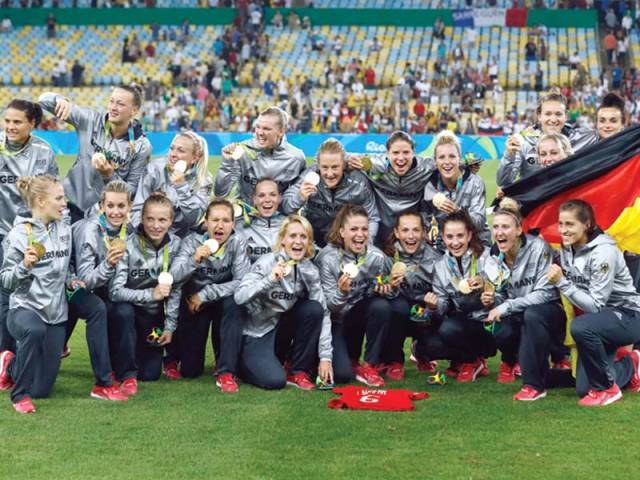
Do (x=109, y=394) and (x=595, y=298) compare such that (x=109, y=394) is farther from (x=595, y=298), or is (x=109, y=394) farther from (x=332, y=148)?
(x=595, y=298)

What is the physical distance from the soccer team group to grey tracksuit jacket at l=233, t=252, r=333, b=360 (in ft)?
0.05

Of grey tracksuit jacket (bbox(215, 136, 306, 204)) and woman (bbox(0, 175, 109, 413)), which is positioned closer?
woman (bbox(0, 175, 109, 413))

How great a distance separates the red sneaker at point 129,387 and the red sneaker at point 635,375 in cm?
348

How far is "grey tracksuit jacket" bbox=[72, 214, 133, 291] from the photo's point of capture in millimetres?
8055

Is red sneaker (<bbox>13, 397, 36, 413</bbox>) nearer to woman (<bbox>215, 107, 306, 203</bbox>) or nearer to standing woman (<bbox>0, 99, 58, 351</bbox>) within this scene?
standing woman (<bbox>0, 99, 58, 351</bbox>)

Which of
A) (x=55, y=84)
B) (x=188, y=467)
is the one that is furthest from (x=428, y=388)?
(x=55, y=84)

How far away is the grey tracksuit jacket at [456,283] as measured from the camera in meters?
8.45

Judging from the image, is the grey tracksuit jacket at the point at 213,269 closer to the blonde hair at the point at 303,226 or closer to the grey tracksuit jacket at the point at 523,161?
the blonde hair at the point at 303,226

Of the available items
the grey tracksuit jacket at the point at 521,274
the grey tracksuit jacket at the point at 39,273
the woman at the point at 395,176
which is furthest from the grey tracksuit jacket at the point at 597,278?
the grey tracksuit jacket at the point at 39,273

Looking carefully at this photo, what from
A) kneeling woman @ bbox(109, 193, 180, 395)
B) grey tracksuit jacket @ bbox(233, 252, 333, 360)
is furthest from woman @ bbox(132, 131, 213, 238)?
grey tracksuit jacket @ bbox(233, 252, 333, 360)

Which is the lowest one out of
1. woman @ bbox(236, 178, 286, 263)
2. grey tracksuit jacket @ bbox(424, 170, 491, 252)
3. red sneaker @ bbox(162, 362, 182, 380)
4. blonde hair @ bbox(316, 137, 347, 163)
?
red sneaker @ bbox(162, 362, 182, 380)

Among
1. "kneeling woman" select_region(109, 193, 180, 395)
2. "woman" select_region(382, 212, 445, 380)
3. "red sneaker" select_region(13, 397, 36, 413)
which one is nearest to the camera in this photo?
"red sneaker" select_region(13, 397, 36, 413)

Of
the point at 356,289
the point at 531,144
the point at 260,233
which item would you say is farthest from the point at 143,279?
the point at 531,144

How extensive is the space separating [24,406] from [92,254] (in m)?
1.23
